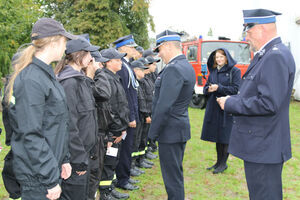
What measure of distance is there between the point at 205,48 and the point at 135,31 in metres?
14.3

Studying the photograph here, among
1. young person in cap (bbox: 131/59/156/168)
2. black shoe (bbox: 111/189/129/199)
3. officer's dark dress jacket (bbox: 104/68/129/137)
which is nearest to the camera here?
officer's dark dress jacket (bbox: 104/68/129/137)

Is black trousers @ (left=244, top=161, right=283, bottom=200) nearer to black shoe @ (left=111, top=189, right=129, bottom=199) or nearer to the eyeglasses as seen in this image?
the eyeglasses

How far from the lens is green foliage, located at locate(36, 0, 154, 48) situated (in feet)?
73.7

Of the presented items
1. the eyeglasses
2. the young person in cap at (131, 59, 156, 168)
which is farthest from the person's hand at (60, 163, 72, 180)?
the young person in cap at (131, 59, 156, 168)

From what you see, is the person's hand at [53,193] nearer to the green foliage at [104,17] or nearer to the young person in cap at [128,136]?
the young person in cap at [128,136]

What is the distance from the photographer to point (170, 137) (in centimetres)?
329

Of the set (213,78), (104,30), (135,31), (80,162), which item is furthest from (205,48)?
(135,31)

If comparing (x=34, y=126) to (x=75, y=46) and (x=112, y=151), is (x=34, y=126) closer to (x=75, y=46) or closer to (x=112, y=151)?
(x=75, y=46)

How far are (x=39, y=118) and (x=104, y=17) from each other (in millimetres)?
22266

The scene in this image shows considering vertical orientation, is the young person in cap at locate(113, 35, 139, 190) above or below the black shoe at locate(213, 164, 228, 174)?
above

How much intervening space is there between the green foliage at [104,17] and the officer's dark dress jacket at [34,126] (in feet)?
67.8

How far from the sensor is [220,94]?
5305 millimetres

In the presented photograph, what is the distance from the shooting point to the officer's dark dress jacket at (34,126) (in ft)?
6.11

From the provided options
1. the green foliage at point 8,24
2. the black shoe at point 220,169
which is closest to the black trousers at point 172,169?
the black shoe at point 220,169
